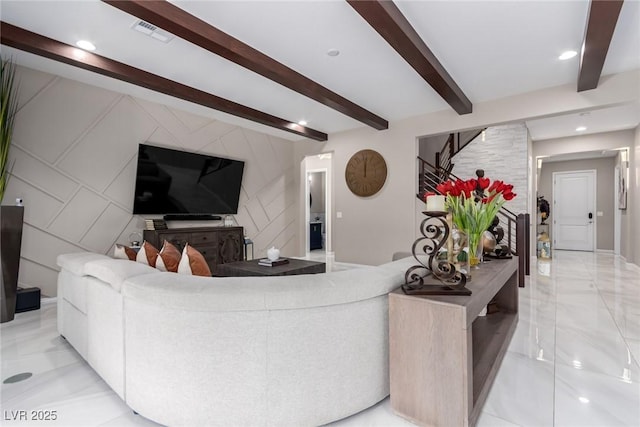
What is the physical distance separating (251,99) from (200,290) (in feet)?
12.2

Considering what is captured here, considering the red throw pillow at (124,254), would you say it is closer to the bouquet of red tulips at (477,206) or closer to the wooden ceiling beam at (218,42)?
the wooden ceiling beam at (218,42)

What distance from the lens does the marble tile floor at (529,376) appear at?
1554mm

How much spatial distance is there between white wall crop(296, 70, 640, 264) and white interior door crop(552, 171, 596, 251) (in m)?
5.83

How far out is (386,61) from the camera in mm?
3363

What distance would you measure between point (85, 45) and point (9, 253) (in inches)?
83.8

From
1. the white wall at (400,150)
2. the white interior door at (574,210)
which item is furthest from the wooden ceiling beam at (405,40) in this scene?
the white interior door at (574,210)

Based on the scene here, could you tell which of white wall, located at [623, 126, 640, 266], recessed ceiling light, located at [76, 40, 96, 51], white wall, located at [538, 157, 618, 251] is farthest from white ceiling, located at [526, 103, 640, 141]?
recessed ceiling light, located at [76, 40, 96, 51]

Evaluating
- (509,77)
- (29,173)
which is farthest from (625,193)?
(29,173)

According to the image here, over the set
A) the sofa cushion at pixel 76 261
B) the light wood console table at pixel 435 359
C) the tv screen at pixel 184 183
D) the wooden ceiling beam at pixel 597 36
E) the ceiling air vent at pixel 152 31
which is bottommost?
the light wood console table at pixel 435 359

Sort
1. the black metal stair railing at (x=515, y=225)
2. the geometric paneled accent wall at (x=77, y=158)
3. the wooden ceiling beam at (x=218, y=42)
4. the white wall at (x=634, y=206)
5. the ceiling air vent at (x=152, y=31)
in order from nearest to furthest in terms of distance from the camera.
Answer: the wooden ceiling beam at (x=218, y=42) → the ceiling air vent at (x=152, y=31) → the geometric paneled accent wall at (x=77, y=158) → the black metal stair railing at (x=515, y=225) → the white wall at (x=634, y=206)

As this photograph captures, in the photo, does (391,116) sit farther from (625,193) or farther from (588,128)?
(625,193)

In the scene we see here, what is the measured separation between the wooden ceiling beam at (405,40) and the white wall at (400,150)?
982 millimetres

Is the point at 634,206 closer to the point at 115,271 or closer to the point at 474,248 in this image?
the point at 474,248

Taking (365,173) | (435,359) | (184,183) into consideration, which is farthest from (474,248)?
(184,183)
